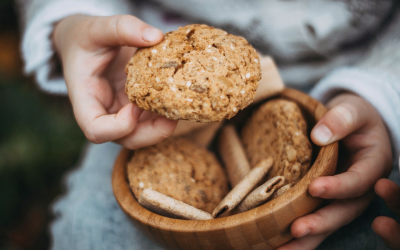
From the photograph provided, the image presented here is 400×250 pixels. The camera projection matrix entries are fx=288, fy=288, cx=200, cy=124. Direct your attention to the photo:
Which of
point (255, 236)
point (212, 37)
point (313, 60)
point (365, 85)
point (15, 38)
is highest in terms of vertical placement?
point (212, 37)

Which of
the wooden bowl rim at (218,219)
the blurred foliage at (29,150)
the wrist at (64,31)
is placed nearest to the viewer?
the wooden bowl rim at (218,219)

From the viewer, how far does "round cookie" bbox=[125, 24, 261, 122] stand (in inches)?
25.5

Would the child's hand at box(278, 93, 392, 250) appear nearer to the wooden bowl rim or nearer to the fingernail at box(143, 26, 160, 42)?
the wooden bowl rim

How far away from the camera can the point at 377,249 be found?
2.71ft

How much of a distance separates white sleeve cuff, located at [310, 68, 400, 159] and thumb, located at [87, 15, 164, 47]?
26.6 inches

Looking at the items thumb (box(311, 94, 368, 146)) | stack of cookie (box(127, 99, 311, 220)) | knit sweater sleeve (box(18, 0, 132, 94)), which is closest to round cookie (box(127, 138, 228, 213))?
Answer: stack of cookie (box(127, 99, 311, 220))

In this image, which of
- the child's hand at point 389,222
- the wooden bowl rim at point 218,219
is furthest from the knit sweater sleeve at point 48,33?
the child's hand at point 389,222

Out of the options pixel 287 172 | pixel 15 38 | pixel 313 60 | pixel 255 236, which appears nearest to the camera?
pixel 255 236

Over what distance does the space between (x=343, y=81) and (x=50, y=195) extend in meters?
1.81

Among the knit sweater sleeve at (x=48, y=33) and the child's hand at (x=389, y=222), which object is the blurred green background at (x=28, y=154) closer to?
the knit sweater sleeve at (x=48, y=33)

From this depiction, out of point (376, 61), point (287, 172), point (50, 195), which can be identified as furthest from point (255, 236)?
point (50, 195)

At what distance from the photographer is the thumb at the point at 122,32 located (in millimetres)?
762

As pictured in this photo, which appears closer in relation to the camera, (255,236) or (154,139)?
(255,236)

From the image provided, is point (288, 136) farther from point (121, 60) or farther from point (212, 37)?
point (121, 60)
